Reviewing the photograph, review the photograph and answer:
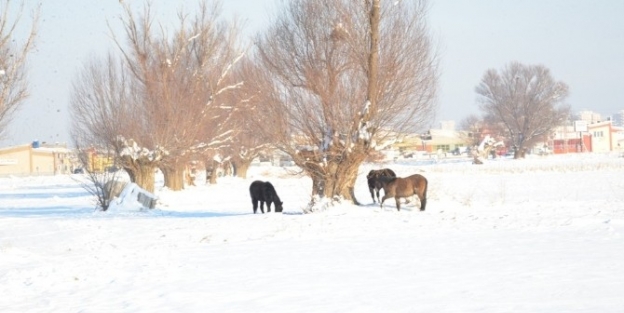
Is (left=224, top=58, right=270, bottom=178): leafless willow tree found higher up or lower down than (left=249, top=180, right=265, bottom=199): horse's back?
higher up

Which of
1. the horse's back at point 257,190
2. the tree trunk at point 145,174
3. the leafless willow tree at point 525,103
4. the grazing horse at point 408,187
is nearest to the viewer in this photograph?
the grazing horse at point 408,187

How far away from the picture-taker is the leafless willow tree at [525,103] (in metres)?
93.8

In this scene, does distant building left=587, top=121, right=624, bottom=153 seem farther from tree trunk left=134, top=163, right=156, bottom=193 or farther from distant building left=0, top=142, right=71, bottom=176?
tree trunk left=134, top=163, right=156, bottom=193

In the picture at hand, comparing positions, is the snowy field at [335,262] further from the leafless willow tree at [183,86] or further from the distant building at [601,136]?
the distant building at [601,136]

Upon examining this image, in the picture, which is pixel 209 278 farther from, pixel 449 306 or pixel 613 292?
pixel 613 292

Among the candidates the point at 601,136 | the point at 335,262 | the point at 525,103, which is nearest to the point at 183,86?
the point at 335,262

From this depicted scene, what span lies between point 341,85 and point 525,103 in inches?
3097

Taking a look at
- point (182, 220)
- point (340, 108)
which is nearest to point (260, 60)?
point (340, 108)

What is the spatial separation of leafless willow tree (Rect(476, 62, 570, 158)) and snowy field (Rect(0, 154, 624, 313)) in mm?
75781

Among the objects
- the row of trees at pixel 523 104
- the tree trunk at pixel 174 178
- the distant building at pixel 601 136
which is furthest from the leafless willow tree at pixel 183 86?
the distant building at pixel 601 136

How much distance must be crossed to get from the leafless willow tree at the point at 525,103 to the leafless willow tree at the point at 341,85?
7356cm

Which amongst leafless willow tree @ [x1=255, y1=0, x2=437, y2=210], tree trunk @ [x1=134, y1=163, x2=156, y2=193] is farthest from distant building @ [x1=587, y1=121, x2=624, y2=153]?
leafless willow tree @ [x1=255, y1=0, x2=437, y2=210]

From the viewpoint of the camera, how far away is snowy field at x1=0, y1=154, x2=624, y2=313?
27.6 feet

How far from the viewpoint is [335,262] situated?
11633 mm
